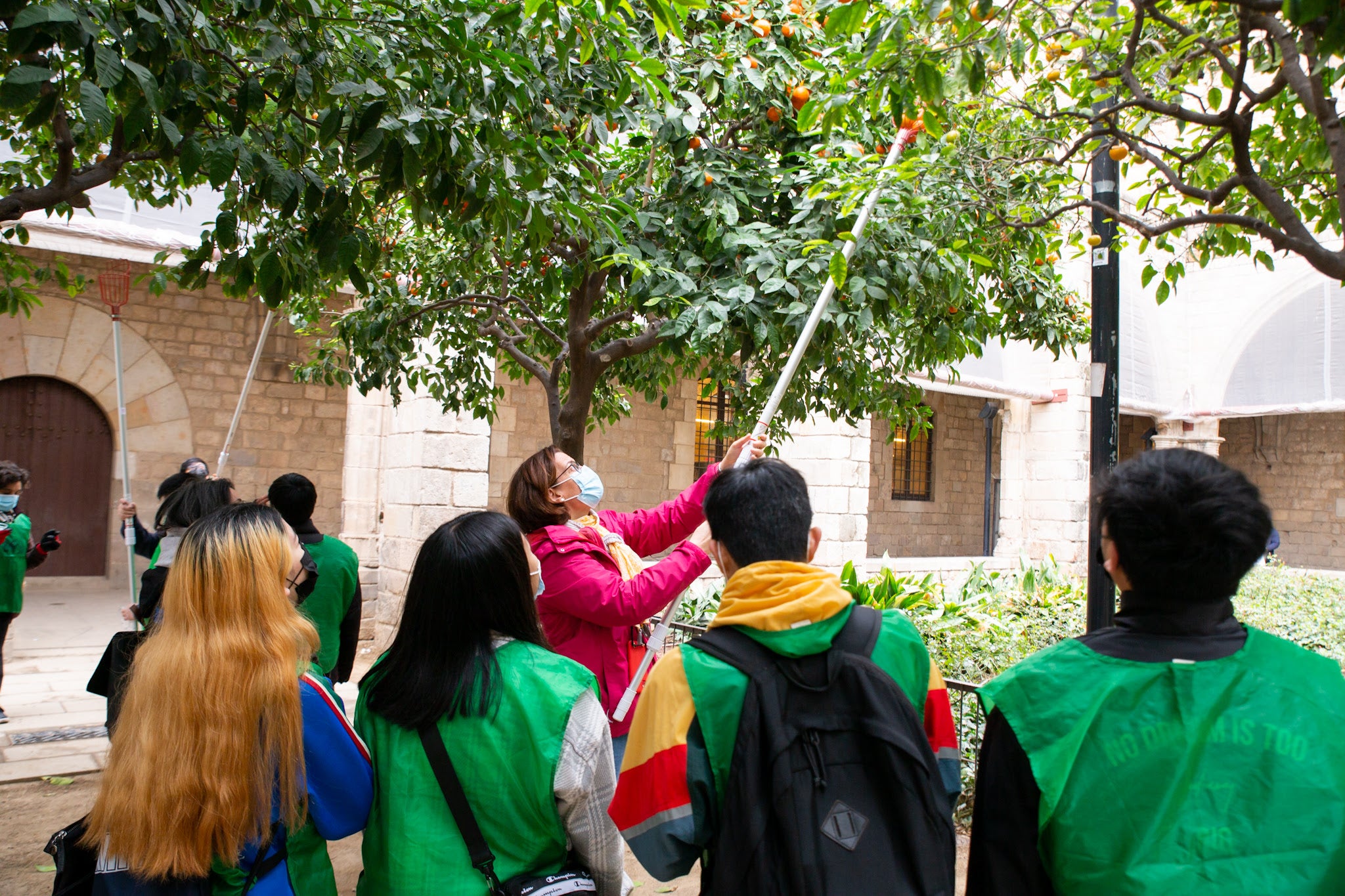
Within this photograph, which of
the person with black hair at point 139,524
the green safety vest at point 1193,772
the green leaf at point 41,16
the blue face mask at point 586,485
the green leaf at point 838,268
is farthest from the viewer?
the person with black hair at point 139,524

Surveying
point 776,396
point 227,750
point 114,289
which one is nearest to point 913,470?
point 114,289

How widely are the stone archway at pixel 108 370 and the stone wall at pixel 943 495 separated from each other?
11803mm

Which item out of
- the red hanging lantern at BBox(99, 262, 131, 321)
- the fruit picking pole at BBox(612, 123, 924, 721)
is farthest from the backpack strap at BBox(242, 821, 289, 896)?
the red hanging lantern at BBox(99, 262, 131, 321)

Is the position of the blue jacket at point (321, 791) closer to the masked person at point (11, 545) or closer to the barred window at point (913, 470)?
the masked person at point (11, 545)

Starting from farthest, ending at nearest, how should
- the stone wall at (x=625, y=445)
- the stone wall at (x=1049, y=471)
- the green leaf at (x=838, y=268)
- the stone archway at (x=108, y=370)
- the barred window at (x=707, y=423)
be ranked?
the barred window at (x=707, y=423)
the stone wall at (x=1049, y=471)
the stone wall at (x=625, y=445)
the stone archway at (x=108, y=370)
the green leaf at (x=838, y=268)

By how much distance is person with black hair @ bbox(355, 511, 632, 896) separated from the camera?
5.76ft

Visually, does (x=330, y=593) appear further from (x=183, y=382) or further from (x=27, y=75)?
(x=183, y=382)

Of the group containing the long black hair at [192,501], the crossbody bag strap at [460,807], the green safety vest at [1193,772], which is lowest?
the crossbody bag strap at [460,807]

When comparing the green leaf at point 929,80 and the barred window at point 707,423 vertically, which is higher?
the green leaf at point 929,80

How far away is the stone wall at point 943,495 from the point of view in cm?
1777

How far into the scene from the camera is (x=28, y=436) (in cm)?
1031

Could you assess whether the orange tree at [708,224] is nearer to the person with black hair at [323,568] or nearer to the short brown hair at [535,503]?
the short brown hair at [535,503]

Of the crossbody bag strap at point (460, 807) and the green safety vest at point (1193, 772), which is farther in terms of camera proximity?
the crossbody bag strap at point (460, 807)

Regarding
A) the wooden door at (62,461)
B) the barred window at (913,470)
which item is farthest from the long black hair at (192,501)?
the barred window at (913,470)
